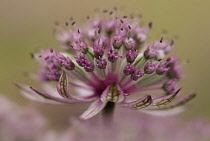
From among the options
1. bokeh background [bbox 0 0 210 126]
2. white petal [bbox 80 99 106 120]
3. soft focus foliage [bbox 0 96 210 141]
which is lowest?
bokeh background [bbox 0 0 210 126]

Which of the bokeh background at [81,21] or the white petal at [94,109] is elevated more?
the white petal at [94,109]

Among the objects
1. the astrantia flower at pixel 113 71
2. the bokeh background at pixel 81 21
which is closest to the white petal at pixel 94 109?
the astrantia flower at pixel 113 71

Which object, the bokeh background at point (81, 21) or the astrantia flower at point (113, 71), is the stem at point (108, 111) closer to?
the astrantia flower at point (113, 71)

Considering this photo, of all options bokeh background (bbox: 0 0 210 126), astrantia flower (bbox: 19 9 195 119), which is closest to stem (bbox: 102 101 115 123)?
astrantia flower (bbox: 19 9 195 119)

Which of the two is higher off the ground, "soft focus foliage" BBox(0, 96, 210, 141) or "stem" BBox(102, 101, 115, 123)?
"stem" BBox(102, 101, 115, 123)

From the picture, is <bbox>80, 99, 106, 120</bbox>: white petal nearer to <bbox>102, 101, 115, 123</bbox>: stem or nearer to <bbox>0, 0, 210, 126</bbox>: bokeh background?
<bbox>102, 101, 115, 123</bbox>: stem

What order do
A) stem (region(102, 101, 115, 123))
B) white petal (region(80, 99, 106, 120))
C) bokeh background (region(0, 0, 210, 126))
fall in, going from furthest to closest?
1. bokeh background (region(0, 0, 210, 126))
2. stem (region(102, 101, 115, 123))
3. white petal (region(80, 99, 106, 120))

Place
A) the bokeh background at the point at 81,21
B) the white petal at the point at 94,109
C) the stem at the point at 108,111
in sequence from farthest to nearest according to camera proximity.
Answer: the bokeh background at the point at 81,21 < the stem at the point at 108,111 < the white petal at the point at 94,109

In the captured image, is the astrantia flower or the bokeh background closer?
the astrantia flower
